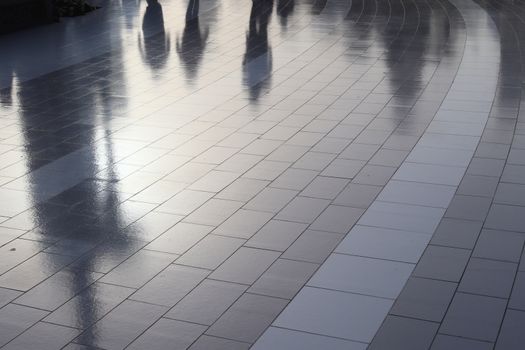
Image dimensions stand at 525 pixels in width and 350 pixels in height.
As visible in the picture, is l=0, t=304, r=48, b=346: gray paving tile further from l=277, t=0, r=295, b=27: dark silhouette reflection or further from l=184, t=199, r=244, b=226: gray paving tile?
l=277, t=0, r=295, b=27: dark silhouette reflection

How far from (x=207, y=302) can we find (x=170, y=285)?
37 centimetres

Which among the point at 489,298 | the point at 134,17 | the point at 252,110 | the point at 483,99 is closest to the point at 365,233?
the point at 489,298

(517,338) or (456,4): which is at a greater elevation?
(517,338)

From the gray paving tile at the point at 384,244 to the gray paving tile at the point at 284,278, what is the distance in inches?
16.3

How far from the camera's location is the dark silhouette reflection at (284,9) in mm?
16734

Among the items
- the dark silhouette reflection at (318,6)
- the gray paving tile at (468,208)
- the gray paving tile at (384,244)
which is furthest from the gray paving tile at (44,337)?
the dark silhouette reflection at (318,6)

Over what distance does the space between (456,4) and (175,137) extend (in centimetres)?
1116

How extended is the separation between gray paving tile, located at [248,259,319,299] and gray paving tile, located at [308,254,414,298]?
8cm

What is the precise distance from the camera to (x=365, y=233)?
6926 mm

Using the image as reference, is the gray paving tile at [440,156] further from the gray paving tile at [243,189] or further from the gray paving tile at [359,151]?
the gray paving tile at [243,189]

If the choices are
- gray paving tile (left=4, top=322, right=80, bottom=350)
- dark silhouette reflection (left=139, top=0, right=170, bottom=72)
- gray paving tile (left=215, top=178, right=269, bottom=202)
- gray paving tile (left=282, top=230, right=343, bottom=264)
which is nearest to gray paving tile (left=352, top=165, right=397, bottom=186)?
gray paving tile (left=215, top=178, right=269, bottom=202)

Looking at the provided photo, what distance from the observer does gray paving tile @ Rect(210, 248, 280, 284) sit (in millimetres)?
6178

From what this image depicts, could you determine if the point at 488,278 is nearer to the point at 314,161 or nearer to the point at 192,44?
the point at 314,161

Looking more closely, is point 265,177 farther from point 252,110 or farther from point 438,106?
A: point 438,106
